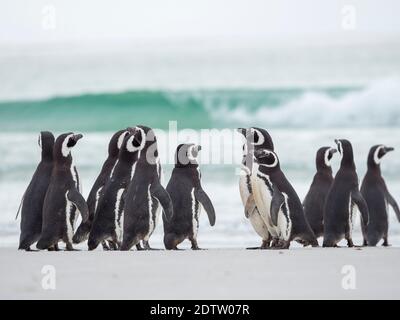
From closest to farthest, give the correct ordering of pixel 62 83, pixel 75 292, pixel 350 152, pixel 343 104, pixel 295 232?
pixel 75 292
pixel 295 232
pixel 350 152
pixel 343 104
pixel 62 83

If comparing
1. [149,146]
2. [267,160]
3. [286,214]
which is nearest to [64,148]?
[149,146]

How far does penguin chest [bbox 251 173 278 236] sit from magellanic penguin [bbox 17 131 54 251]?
1.78 metres

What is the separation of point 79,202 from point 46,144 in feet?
2.76

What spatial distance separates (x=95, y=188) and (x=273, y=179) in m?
1.53

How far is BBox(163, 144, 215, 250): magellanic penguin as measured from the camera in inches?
318

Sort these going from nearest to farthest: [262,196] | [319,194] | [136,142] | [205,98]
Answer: [262,196] → [136,142] → [319,194] → [205,98]

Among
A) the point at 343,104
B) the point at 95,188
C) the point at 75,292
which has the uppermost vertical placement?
the point at 343,104

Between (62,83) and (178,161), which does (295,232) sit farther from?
(62,83)

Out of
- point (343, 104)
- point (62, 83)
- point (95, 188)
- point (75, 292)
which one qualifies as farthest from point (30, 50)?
point (75, 292)

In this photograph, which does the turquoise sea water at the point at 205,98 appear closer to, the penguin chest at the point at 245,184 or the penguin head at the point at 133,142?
the penguin chest at the point at 245,184

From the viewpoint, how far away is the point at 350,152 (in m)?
8.48

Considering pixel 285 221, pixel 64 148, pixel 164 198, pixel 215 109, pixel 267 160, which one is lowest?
pixel 285 221

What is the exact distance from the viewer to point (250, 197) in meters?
Answer: 8.36

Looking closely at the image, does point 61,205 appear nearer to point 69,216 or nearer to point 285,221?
point 69,216
